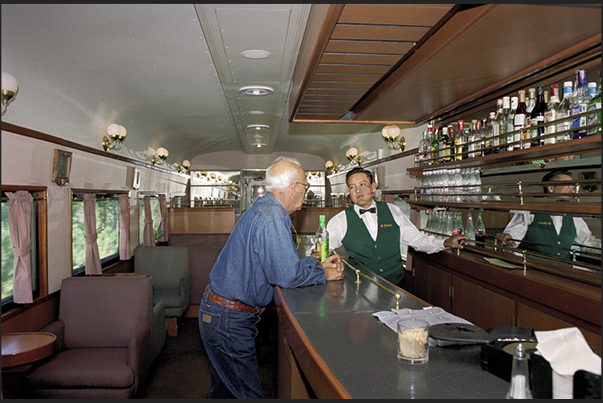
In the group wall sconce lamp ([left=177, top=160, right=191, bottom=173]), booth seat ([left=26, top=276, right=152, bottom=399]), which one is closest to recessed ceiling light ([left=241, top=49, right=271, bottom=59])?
booth seat ([left=26, top=276, right=152, bottom=399])

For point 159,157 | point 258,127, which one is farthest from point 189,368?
point 159,157

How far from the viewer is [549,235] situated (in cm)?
301

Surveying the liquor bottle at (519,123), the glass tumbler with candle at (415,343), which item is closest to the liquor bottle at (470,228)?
the liquor bottle at (519,123)

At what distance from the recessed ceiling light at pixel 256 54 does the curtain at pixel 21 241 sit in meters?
2.66

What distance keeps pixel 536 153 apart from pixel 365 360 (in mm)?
2044

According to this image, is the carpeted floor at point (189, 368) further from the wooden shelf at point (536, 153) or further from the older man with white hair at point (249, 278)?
the wooden shelf at point (536, 153)

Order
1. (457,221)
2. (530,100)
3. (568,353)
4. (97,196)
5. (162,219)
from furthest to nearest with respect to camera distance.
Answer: (162,219)
(97,196)
(457,221)
(530,100)
(568,353)

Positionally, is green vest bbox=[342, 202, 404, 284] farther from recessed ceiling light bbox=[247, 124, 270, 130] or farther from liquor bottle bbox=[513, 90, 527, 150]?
recessed ceiling light bbox=[247, 124, 270, 130]

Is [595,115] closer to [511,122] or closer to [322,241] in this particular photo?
[511,122]

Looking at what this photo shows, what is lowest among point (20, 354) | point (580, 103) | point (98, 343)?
point (98, 343)

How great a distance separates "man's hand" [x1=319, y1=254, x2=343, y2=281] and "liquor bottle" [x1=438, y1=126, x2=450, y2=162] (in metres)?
1.77

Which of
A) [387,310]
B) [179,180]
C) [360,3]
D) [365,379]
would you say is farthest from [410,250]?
[179,180]

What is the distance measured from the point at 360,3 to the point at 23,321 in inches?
173

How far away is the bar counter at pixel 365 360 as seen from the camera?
135 cm
